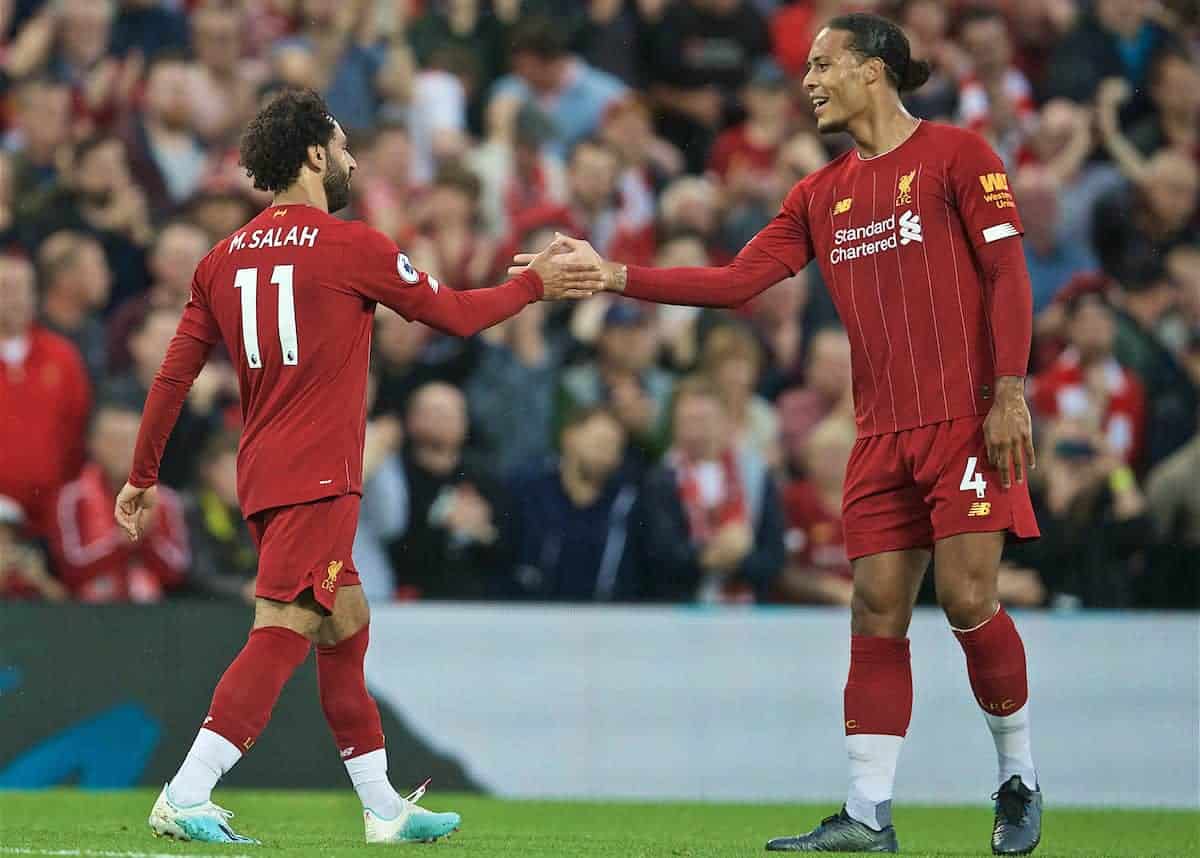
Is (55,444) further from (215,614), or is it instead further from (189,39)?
(189,39)

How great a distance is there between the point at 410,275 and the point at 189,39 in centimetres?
729

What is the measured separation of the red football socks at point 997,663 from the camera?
6.20m

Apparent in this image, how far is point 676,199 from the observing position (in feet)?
40.6

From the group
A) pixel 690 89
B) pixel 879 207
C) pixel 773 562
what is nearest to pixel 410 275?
pixel 879 207

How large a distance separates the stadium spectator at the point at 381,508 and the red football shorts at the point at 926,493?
4217 millimetres

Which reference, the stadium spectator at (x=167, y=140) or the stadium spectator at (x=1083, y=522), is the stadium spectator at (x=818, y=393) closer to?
the stadium spectator at (x=1083, y=522)

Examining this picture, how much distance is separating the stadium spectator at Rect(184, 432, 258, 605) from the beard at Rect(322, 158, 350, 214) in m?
3.91

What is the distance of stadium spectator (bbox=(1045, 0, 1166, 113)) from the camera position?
1328cm

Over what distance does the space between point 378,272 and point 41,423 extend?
5.06 meters

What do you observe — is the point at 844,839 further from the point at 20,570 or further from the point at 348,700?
the point at 20,570

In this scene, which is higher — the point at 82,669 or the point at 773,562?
the point at 773,562

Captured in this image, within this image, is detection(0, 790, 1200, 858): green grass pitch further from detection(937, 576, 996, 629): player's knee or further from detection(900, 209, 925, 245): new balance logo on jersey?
detection(900, 209, 925, 245): new balance logo on jersey

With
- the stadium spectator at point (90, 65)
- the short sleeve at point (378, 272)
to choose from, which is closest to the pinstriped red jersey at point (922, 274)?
the short sleeve at point (378, 272)

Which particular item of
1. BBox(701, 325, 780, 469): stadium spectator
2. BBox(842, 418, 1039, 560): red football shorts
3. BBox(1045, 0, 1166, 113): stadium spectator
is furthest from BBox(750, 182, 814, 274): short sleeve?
BBox(1045, 0, 1166, 113): stadium spectator
